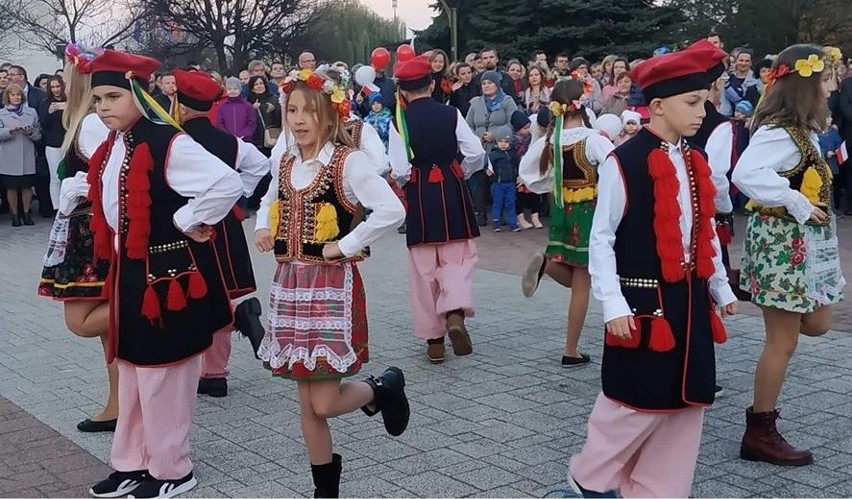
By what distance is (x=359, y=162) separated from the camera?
167 inches

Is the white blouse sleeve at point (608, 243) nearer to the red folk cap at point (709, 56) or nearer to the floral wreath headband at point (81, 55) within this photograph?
the red folk cap at point (709, 56)

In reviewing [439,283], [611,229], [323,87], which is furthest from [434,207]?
[611,229]

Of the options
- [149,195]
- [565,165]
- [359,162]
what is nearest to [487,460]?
[359,162]

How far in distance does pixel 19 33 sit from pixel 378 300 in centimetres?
2868

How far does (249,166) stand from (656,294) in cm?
319

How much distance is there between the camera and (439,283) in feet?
23.0

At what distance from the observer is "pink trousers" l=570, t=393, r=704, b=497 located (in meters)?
3.76

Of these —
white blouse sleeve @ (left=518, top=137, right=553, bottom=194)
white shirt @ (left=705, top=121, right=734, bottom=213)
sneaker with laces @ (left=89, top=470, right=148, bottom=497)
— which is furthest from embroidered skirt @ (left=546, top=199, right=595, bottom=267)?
sneaker with laces @ (left=89, top=470, right=148, bottom=497)

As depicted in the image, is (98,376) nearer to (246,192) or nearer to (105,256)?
(246,192)

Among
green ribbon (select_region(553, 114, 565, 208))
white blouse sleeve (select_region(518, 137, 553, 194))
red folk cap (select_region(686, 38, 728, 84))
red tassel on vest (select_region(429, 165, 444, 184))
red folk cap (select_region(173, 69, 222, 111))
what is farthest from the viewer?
red tassel on vest (select_region(429, 165, 444, 184))

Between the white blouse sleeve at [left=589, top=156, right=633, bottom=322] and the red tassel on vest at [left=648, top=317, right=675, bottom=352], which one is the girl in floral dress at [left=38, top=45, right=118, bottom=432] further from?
the red tassel on vest at [left=648, top=317, right=675, bottom=352]

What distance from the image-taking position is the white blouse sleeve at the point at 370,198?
13.6 feet

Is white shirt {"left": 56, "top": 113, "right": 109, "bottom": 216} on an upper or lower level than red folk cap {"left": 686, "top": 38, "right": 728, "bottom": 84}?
lower

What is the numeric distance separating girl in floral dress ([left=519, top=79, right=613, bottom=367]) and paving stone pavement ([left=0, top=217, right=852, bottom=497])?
0.39 metres
